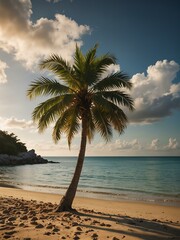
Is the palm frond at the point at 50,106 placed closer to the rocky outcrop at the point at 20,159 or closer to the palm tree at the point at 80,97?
the palm tree at the point at 80,97

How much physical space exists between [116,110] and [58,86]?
3.09 m

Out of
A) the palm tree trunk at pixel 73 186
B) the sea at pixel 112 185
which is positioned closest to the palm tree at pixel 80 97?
the palm tree trunk at pixel 73 186

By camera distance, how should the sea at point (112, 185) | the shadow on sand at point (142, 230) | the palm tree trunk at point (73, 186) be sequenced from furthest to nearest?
the sea at point (112, 185)
the palm tree trunk at point (73, 186)
the shadow on sand at point (142, 230)

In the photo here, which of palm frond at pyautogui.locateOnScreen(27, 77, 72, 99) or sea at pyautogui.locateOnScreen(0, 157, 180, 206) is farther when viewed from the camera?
sea at pyautogui.locateOnScreen(0, 157, 180, 206)

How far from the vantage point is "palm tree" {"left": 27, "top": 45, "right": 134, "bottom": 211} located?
11531 mm

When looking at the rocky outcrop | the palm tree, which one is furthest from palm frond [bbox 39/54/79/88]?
the rocky outcrop

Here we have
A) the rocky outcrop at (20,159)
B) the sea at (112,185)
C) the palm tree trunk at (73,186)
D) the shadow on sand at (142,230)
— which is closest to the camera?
the shadow on sand at (142,230)

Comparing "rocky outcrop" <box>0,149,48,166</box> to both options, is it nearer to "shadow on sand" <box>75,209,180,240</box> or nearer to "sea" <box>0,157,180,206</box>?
"sea" <box>0,157,180,206</box>

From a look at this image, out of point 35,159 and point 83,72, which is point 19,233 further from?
point 35,159

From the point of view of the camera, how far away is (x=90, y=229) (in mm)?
8211

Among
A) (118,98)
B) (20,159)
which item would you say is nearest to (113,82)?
(118,98)

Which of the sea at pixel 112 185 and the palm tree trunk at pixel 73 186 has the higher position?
the palm tree trunk at pixel 73 186

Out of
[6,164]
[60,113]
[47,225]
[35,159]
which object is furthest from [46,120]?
[35,159]

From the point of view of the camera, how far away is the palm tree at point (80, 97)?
37.8ft
